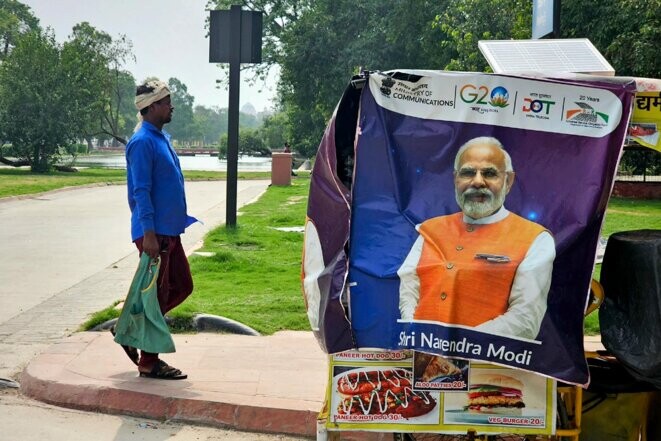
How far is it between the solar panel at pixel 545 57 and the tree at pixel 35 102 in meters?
36.2

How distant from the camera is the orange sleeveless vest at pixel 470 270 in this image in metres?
3.34

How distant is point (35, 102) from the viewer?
37.9 metres

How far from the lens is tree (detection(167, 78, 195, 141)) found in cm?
15961

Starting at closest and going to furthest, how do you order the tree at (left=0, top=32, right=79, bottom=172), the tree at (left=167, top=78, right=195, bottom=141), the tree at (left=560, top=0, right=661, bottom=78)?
the tree at (left=560, top=0, right=661, bottom=78) → the tree at (left=0, top=32, right=79, bottom=172) → the tree at (left=167, top=78, right=195, bottom=141)

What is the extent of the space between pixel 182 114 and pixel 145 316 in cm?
15862

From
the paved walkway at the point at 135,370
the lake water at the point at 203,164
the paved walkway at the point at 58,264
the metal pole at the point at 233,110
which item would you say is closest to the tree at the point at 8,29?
the lake water at the point at 203,164

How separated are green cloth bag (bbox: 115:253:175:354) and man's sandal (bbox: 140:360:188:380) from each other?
20cm

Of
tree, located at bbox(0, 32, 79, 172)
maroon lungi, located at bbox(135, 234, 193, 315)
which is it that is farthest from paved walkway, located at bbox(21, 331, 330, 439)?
tree, located at bbox(0, 32, 79, 172)

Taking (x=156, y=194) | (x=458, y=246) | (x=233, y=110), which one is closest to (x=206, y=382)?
(x=156, y=194)

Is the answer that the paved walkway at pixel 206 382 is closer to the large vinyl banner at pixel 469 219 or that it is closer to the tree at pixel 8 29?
the large vinyl banner at pixel 469 219

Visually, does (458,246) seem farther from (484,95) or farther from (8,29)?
(8,29)

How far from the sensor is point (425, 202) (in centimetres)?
354

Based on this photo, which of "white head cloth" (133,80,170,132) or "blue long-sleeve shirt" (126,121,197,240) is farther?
"white head cloth" (133,80,170,132)

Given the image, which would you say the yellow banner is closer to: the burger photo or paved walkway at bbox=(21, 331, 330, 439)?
the burger photo
